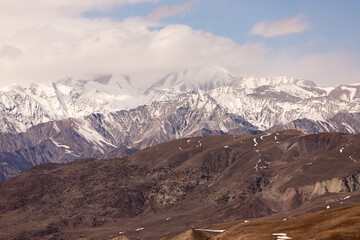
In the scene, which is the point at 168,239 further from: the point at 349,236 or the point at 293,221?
the point at 349,236

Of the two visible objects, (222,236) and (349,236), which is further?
(222,236)

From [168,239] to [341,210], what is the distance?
47830 millimetres

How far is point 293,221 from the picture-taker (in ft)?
431

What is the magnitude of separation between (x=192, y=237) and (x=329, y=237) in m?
48.7

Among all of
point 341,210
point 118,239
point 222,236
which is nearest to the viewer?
point 341,210

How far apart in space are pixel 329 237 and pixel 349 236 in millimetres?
3068

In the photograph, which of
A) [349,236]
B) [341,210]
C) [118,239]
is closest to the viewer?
[349,236]

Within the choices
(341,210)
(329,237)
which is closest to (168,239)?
(341,210)

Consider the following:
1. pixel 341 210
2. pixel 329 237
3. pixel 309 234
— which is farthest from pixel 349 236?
pixel 341 210

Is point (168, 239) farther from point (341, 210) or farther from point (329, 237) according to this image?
point (329, 237)

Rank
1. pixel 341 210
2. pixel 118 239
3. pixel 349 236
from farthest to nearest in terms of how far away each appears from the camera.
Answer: pixel 118 239, pixel 341 210, pixel 349 236

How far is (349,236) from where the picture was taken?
103 metres

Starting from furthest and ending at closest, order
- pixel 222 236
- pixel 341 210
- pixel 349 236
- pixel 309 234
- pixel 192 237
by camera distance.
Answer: pixel 192 237 < pixel 222 236 < pixel 341 210 < pixel 309 234 < pixel 349 236

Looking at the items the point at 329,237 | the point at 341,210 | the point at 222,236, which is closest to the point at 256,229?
the point at 222,236
